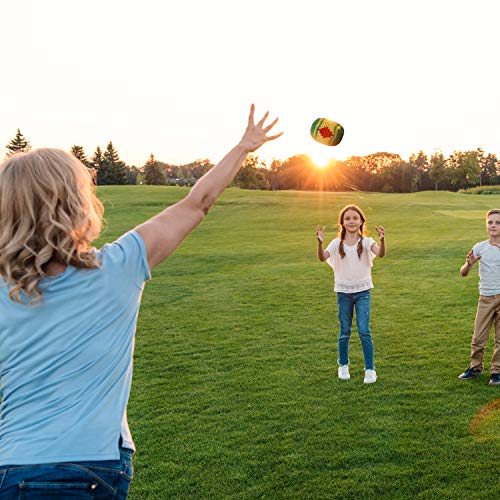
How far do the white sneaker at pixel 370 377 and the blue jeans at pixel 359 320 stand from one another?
5 cm

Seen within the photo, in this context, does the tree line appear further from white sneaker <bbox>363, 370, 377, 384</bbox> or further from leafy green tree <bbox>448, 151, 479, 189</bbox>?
white sneaker <bbox>363, 370, 377, 384</bbox>

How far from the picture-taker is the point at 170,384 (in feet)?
24.2

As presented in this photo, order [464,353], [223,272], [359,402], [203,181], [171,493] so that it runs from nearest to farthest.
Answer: [203,181] → [171,493] → [359,402] → [464,353] → [223,272]

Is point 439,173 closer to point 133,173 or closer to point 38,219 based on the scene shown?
point 133,173

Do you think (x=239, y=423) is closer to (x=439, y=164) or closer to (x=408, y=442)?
(x=408, y=442)

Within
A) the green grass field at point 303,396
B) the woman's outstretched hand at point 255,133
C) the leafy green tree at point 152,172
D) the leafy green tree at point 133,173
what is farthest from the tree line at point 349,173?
the woman's outstretched hand at point 255,133

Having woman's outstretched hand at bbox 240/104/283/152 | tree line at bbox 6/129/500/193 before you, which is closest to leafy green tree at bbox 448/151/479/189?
tree line at bbox 6/129/500/193

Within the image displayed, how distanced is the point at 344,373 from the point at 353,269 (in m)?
1.25

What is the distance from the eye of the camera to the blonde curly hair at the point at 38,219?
171cm

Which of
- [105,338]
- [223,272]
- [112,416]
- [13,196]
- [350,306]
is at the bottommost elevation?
[223,272]

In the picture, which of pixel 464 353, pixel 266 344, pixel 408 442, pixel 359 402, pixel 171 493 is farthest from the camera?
pixel 266 344

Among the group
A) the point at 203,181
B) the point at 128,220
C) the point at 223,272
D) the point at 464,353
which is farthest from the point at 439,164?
the point at 203,181

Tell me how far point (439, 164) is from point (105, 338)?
288 ft

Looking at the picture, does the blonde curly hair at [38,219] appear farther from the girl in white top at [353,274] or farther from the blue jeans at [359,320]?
the blue jeans at [359,320]
